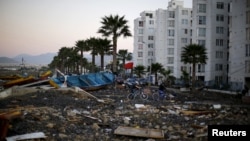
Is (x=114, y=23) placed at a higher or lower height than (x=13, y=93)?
higher

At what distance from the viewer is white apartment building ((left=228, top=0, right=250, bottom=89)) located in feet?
148

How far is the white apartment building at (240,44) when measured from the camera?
45.0 m

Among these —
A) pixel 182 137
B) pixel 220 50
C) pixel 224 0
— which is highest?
pixel 224 0

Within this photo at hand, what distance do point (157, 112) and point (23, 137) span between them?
31.0ft

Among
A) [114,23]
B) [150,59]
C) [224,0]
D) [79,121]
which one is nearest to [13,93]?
[79,121]

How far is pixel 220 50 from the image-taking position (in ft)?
188

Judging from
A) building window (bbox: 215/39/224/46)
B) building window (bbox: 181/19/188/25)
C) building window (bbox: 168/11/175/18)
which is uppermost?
building window (bbox: 168/11/175/18)

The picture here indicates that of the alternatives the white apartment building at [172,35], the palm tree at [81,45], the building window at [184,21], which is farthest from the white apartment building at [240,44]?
the palm tree at [81,45]

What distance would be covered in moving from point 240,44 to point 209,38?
11233 millimetres

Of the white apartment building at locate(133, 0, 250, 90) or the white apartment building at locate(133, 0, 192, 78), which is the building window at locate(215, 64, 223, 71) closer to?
the white apartment building at locate(133, 0, 250, 90)

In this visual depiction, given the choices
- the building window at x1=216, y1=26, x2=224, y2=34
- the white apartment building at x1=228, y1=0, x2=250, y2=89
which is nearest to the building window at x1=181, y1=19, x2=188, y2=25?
the building window at x1=216, y1=26, x2=224, y2=34

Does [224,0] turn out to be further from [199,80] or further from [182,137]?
[182,137]

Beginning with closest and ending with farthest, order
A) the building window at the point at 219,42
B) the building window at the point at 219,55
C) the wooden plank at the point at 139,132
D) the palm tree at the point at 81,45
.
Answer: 1. the wooden plank at the point at 139,132
2. the building window at the point at 219,55
3. the building window at the point at 219,42
4. the palm tree at the point at 81,45

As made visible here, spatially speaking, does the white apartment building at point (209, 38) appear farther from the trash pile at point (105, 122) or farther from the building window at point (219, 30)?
the trash pile at point (105, 122)
